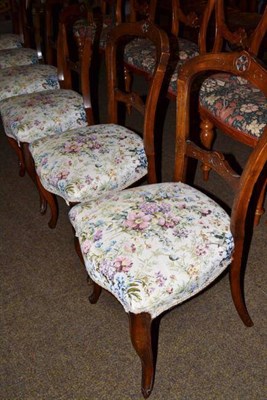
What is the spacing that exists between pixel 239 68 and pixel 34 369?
100 cm

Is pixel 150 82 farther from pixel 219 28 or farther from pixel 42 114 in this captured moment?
pixel 219 28

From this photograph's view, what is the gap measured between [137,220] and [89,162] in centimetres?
38

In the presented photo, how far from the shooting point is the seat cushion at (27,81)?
2.07 meters

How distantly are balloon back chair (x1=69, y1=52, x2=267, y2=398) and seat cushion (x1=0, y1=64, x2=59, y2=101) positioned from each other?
1.06 m

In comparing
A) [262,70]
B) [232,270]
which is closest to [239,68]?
[262,70]

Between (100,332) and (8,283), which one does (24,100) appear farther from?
(100,332)

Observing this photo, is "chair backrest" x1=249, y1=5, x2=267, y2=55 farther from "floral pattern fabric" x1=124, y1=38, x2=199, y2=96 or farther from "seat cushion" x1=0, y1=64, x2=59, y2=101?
"seat cushion" x1=0, y1=64, x2=59, y2=101

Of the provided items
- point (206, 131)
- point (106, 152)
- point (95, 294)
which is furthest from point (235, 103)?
point (95, 294)

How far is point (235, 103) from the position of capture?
159 cm

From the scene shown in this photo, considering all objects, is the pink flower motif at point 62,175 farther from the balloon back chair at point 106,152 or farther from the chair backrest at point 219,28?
the chair backrest at point 219,28

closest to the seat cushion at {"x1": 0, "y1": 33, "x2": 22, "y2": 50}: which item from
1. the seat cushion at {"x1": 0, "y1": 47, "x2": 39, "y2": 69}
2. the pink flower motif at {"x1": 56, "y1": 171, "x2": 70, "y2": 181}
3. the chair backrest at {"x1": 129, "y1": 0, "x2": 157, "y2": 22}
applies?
the seat cushion at {"x1": 0, "y1": 47, "x2": 39, "y2": 69}

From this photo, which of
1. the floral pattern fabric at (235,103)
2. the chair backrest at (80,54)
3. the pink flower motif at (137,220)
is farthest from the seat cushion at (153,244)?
the chair backrest at (80,54)

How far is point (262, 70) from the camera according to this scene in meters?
0.96

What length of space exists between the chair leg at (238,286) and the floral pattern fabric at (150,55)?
0.99 metres
